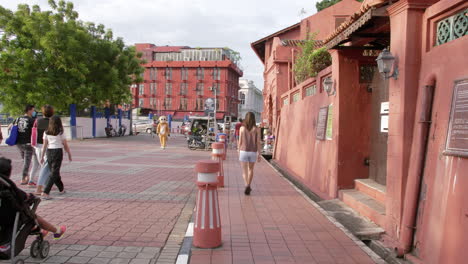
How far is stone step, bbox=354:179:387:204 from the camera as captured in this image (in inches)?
245

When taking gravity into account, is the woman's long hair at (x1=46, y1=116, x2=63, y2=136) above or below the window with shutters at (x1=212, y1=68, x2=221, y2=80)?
below

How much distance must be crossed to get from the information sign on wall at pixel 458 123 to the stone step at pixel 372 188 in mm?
2351

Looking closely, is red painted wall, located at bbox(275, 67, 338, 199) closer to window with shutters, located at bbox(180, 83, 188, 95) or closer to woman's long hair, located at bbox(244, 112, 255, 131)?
woman's long hair, located at bbox(244, 112, 255, 131)

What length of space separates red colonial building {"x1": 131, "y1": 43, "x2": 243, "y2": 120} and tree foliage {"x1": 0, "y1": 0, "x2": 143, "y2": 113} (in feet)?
131

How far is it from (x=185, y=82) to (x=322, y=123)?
61.4 metres

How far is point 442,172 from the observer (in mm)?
3943

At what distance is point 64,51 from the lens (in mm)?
24984

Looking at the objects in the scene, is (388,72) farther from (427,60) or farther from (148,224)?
(148,224)

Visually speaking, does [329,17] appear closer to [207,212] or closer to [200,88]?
[207,212]

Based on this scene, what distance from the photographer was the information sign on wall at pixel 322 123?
8.82 meters

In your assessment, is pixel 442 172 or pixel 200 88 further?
pixel 200 88

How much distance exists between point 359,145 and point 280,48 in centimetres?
1590

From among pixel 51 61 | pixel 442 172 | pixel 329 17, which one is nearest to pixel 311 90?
pixel 442 172

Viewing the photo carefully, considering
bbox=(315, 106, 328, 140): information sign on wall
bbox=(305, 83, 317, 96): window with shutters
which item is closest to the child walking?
bbox=(315, 106, 328, 140): information sign on wall
